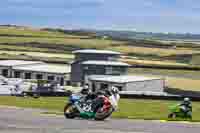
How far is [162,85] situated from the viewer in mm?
69188

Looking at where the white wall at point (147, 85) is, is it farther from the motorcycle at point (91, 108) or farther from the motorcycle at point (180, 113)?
the motorcycle at point (91, 108)

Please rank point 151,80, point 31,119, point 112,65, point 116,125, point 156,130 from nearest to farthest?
point 156,130
point 116,125
point 31,119
point 151,80
point 112,65

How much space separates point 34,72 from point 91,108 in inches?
2274

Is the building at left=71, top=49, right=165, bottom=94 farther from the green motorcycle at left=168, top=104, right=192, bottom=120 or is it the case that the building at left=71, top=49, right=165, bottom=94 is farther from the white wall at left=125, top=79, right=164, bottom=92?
the green motorcycle at left=168, top=104, right=192, bottom=120

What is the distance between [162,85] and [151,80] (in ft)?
7.82

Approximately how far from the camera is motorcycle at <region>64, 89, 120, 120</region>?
70.0ft

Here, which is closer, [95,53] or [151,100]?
[151,100]

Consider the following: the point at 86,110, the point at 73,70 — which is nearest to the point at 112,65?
the point at 73,70

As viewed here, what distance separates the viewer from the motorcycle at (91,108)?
70.0 ft

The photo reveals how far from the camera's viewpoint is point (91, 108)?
21578 millimetres

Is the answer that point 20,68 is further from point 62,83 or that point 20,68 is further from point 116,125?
point 116,125

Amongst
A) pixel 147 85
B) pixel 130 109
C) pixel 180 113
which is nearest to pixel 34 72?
pixel 147 85

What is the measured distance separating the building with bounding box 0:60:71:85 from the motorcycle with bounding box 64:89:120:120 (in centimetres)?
5428

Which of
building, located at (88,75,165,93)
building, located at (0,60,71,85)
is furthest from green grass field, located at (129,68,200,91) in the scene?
Result: building, located at (0,60,71,85)
